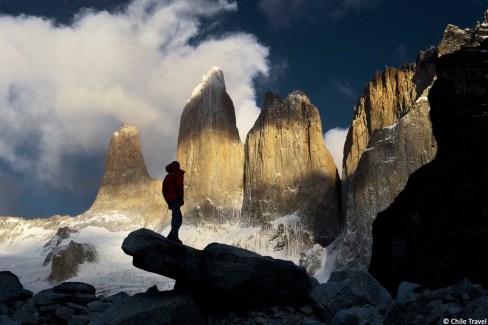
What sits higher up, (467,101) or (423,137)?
(423,137)

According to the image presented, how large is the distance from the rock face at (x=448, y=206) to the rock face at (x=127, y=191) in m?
109

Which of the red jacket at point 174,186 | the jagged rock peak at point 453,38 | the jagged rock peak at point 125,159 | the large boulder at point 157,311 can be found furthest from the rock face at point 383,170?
the jagged rock peak at point 125,159

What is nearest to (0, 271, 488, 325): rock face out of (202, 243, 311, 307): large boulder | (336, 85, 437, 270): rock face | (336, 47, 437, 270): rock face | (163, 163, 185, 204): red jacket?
(202, 243, 311, 307): large boulder

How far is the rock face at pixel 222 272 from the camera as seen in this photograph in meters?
13.4

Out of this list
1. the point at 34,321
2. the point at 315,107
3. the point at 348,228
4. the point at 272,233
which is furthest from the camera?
the point at 315,107

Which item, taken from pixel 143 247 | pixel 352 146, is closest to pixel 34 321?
pixel 143 247

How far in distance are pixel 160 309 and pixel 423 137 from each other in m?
59.3

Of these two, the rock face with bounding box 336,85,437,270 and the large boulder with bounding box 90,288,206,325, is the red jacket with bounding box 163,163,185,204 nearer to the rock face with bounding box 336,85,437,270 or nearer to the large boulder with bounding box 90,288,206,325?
the large boulder with bounding box 90,288,206,325

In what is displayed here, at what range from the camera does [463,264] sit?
1574cm

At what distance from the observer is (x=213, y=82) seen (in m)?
125

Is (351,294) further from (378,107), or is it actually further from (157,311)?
(378,107)

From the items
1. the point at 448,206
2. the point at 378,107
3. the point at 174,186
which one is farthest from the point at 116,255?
the point at 448,206

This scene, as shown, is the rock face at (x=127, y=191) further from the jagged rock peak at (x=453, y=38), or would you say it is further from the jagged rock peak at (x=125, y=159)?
the jagged rock peak at (x=453, y=38)

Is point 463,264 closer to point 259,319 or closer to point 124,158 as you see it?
point 259,319
